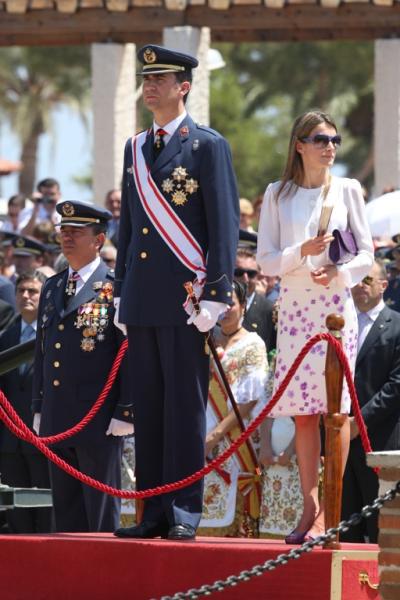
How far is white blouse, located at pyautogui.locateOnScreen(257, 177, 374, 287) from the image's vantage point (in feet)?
24.8

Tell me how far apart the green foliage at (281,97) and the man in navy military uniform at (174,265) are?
1219 inches

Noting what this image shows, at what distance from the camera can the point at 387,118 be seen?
57.7 feet

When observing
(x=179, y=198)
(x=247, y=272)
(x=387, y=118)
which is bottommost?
(x=179, y=198)

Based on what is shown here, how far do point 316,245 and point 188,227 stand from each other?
0.62 m

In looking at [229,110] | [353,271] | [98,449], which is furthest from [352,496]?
[229,110]

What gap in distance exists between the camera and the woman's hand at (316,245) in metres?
7.44

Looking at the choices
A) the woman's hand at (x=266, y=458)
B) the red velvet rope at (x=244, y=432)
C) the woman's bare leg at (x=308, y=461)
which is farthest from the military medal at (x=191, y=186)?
the woman's hand at (x=266, y=458)

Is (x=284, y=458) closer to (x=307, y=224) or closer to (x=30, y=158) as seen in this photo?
(x=307, y=224)

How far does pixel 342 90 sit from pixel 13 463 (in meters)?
31.8

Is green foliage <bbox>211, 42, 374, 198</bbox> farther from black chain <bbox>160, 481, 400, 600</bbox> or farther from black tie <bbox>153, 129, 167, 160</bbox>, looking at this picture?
black chain <bbox>160, 481, 400, 600</bbox>

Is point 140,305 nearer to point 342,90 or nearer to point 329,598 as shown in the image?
point 329,598

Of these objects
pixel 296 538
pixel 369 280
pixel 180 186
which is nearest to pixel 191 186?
pixel 180 186

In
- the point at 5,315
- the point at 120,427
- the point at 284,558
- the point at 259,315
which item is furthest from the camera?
the point at 5,315

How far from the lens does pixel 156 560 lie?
23.5ft
